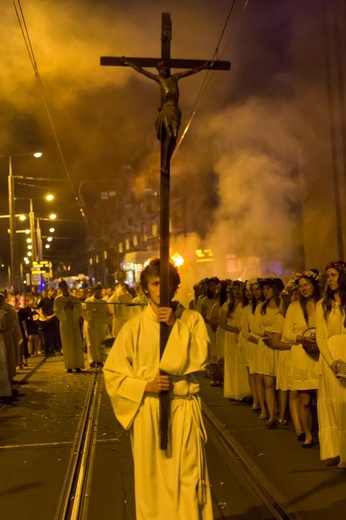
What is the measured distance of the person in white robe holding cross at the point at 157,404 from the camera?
4070 millimetres

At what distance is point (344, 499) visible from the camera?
5590mm

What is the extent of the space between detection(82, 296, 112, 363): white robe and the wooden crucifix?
39.1 ft

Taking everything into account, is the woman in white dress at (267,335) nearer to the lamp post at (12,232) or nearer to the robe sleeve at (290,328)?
the robe sleeve at (290,328)

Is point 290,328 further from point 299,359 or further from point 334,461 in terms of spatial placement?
point 334,461

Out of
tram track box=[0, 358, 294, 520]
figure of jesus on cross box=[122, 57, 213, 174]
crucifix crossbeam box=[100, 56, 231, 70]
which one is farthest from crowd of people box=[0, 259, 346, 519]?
crucifix crossbeam box=[100, 56, 231, 70]

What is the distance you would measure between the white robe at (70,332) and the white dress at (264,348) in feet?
23.5

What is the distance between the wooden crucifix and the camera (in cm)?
408

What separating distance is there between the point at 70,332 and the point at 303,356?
909 cm

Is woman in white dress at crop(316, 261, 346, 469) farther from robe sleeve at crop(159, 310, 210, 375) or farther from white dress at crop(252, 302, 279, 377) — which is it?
robe sleeve at crop(159, 310, 210, 375)

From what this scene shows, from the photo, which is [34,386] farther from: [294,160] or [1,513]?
[294,160]

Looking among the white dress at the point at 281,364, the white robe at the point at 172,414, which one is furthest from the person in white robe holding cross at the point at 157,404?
the white dress at the point at 281,364

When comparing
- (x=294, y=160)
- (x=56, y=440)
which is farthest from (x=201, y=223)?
(x=56, y=440)

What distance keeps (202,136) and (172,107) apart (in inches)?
861

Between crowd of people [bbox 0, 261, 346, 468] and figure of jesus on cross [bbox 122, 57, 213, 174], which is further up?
figure of jesus on cross [bbox 122, 57, 213, 174]
